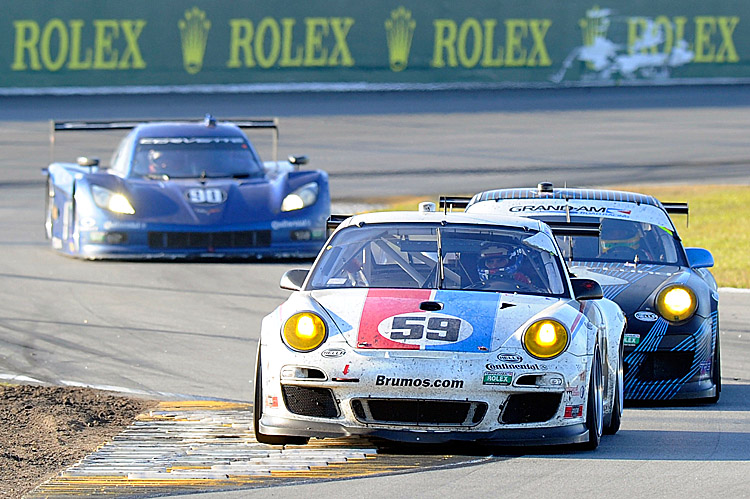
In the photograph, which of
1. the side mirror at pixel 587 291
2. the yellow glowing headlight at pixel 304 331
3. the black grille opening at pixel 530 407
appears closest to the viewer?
the black grille opening at pixel 530 407

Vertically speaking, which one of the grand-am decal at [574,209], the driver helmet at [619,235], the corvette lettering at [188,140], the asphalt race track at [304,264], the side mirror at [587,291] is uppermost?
the corvette lettering at [188,140]

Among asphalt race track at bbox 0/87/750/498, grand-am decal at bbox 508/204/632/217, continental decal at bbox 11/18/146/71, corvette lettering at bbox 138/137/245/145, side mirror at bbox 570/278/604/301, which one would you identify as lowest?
asphalt race track at bbox 0/87/750/498

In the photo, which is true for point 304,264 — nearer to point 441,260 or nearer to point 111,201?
point 111,201

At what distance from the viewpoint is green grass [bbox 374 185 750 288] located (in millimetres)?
14941

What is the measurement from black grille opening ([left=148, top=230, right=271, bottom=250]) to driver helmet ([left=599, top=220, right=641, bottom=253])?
17.7 ft

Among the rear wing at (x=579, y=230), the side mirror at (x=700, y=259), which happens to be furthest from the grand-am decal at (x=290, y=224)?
the rear wing at (x=579, y=230)

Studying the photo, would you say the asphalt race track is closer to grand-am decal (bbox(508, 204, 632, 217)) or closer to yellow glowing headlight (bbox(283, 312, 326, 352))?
yellow glowing headlight (bbox(283, 312, 326, 352))

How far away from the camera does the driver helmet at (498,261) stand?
7.27m

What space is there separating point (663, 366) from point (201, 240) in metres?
6.65

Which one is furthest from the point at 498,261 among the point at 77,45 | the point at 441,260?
the point at 77,45

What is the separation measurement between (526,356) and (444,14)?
3478 centimetres

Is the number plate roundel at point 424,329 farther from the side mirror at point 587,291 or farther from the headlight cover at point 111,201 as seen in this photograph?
the headlight cover at point 111,201

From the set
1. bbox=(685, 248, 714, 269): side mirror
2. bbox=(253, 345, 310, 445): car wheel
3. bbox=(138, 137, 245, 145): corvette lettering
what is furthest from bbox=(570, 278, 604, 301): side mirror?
bbox=(138, 137, 245, 145): corvette lettering

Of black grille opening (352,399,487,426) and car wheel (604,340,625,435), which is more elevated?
black grille opening (352,399,487,426)
